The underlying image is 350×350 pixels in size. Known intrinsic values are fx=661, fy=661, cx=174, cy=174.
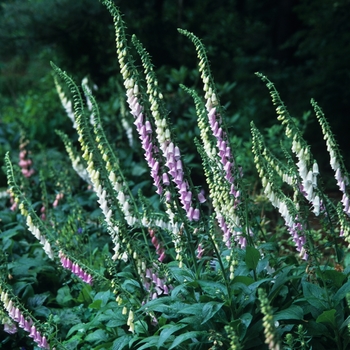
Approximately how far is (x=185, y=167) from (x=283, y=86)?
7898mm

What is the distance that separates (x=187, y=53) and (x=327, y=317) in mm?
8969

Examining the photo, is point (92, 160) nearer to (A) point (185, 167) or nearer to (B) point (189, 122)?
(A) point (185, 167)

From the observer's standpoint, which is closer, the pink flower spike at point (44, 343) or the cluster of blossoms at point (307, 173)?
the cluster of blossoms at point (307, 173)

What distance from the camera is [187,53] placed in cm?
1243

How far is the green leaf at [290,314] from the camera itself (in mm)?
4084

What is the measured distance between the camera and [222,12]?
1305cm

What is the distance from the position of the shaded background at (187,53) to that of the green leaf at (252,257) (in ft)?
17.1

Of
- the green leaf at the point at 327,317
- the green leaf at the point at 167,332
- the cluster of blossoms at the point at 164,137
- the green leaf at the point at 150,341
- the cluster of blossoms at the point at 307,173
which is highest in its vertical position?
the cluster of blossoms at the point at 164,137

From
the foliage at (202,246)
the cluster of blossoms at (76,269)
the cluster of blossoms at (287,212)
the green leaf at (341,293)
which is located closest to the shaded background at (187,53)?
the cluster of blossoms at (76,269)

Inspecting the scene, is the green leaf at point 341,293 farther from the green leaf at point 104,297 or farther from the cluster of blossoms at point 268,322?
the green leaf at point 104,297

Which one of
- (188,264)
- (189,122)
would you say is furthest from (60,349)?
(189,122)

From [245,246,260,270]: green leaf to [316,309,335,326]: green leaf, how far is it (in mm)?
546

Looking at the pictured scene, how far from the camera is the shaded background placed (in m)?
10.5

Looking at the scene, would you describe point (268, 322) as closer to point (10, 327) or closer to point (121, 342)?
point (121, 342)
